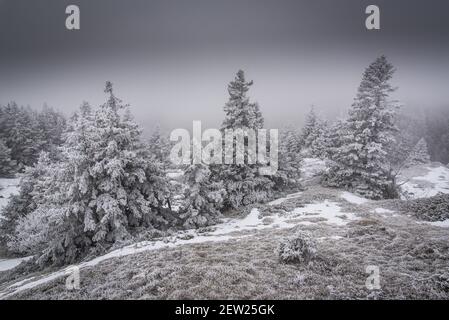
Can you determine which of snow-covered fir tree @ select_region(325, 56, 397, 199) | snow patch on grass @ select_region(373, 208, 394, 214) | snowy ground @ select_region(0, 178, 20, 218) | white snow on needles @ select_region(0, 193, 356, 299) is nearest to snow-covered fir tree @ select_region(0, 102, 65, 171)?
snowy ground @ select_region(0, 178, 20, 218)

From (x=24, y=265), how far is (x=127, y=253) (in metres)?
9.06

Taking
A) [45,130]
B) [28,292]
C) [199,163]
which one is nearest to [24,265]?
[28,292]

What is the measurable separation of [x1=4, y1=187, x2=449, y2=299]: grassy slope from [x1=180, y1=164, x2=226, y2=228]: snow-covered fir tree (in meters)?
5.15

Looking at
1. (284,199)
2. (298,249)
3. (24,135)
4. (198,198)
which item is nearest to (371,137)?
(284,199)

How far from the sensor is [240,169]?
2275 cm

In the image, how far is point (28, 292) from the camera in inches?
378

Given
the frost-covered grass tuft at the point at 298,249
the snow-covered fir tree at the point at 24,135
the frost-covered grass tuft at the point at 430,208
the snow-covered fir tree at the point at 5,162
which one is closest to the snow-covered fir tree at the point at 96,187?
the frost-covered grass tuft at the point at 298,249

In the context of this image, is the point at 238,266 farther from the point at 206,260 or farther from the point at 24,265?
the point at 24,265

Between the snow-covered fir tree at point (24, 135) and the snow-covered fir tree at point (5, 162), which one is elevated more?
the snow-covered fir tree at point (24, 135)

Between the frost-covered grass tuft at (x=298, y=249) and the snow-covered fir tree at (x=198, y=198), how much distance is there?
342 inches

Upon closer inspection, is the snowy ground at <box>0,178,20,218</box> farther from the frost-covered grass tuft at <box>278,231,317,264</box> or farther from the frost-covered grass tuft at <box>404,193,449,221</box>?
the frost-covered grass tuft at <box>404,193,449,221</box>

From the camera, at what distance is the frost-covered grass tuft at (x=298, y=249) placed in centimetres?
958

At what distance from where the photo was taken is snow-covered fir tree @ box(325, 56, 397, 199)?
78.2ft

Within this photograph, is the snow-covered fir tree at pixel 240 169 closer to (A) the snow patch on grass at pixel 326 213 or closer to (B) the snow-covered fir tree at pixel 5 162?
(A) the snow patch on grass at pixel 326 213
